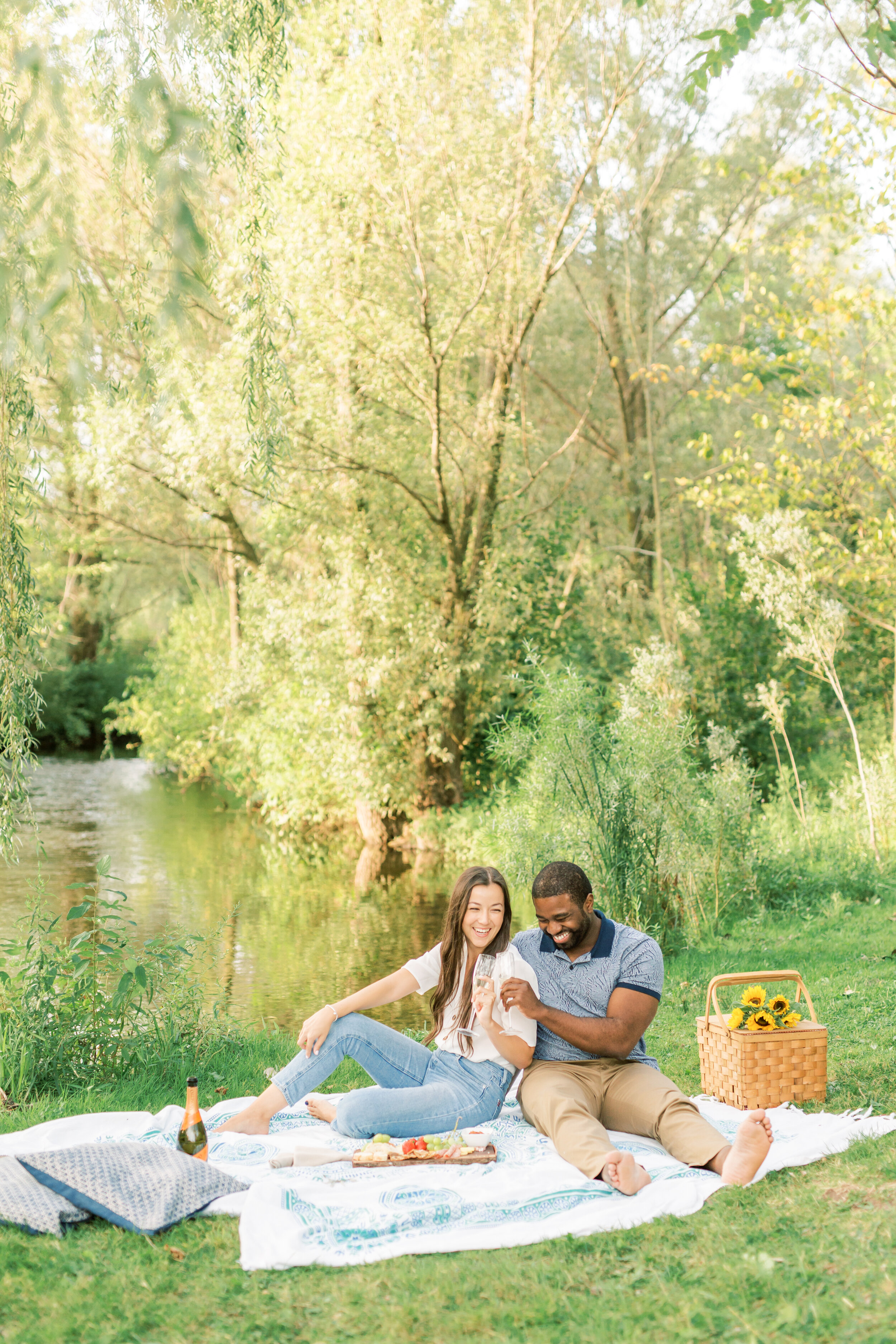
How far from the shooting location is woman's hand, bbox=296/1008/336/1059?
4.33 metres

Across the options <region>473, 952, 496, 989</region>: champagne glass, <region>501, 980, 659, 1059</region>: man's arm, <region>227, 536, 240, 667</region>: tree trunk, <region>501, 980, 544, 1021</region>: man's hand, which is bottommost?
<region>501, 980, 659, 1059</region>: man's arm

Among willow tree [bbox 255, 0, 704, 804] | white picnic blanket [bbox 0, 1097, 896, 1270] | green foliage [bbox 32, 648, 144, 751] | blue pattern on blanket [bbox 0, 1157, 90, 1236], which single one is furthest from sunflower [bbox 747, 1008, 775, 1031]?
green foliage [bbox 32, 648, 144, 751]

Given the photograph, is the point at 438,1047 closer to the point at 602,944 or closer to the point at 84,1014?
the point at 602,944

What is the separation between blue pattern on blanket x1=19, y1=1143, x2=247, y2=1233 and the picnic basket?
2.05 m

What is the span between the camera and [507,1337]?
2.74 m

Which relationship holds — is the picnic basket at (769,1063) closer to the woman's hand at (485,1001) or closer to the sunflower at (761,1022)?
the sunflower at (761,1022)

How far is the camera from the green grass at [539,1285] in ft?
9.11

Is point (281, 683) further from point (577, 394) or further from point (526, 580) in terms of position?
point (577, 394)

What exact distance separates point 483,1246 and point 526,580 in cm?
1166

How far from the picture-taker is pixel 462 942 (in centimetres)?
443

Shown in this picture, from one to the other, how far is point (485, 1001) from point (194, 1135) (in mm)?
1096

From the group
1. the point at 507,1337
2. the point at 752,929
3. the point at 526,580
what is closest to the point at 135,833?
the point at 526,580

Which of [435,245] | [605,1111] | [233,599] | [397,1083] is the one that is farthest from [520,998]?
[233,599]

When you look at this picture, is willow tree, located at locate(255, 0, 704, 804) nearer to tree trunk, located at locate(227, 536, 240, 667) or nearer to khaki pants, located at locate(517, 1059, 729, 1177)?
tree trunk, located at locate(227, 536, 240, 667)
